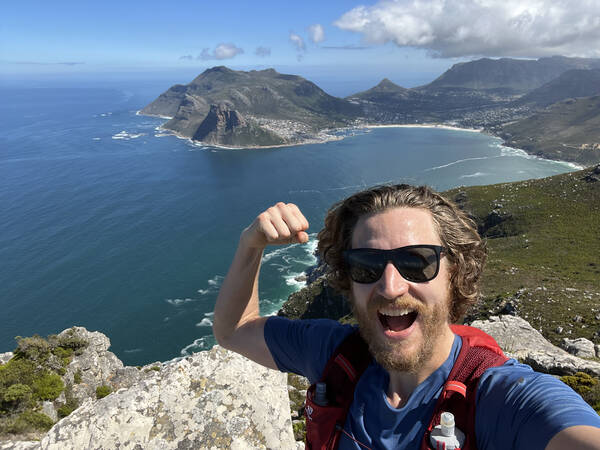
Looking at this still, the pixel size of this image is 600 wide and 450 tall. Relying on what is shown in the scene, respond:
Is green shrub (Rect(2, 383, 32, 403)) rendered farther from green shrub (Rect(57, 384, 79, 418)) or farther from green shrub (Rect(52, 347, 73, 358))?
green shrub (Rect(52, 347, 73, 358))

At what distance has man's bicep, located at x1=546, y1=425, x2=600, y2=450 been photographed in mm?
1699

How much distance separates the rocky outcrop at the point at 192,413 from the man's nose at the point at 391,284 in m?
3.27

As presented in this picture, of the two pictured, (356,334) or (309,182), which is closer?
(356,334)

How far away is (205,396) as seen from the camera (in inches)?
203

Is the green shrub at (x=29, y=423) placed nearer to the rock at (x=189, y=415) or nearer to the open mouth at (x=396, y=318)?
the rock at (x=189, y=415)

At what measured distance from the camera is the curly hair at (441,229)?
299cm

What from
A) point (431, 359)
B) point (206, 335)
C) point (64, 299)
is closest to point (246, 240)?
point (431, 359)

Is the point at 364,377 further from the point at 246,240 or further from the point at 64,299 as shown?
the point at 64,299

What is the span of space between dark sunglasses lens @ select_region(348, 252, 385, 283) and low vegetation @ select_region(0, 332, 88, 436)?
1785 centimetres

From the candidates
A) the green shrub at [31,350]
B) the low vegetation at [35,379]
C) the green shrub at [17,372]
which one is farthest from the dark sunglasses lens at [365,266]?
the green shrub at [31,350]

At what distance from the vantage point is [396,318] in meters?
2.72

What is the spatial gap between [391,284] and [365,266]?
272 mm

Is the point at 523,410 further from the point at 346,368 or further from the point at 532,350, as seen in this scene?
the point at 532,350

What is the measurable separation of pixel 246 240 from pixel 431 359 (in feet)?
5.69
